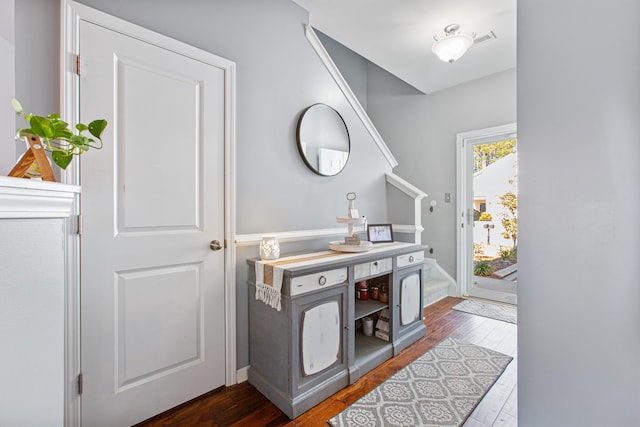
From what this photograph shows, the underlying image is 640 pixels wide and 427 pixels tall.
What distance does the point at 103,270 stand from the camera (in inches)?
53.7

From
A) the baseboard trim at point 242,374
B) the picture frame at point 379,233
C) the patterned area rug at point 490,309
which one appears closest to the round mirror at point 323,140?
the picture frame at point 379,233

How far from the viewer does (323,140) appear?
2346 mm

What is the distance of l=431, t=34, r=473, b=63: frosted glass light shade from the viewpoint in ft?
7.69

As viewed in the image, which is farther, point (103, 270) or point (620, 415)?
point (103, 270)

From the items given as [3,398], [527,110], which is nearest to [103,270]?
[3,398]

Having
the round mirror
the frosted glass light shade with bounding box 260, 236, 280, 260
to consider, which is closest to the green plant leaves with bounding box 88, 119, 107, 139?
the frosted glass light shade with bounding box 260, 236, 280, 260

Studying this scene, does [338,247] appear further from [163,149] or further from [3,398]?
[3,398]

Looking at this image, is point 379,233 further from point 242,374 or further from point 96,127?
point 96,127

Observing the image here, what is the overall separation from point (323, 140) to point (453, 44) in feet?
4.46

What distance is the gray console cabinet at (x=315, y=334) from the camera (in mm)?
1555

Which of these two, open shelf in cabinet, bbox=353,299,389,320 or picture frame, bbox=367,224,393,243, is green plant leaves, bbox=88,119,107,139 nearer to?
open shelf in cabinet, bbox=353,299,389,320

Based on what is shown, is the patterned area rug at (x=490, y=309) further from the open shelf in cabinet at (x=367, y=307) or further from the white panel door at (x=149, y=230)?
the white panel door at (x=149, y=230)

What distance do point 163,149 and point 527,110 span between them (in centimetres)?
159

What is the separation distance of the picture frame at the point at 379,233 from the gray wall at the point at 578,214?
193 centimetres
